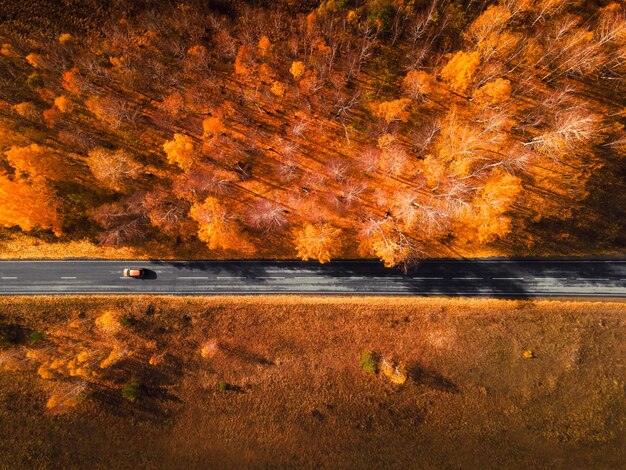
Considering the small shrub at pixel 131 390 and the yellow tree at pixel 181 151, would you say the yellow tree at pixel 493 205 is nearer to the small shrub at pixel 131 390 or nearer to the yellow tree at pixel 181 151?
the yellow tree at pixel 181 151

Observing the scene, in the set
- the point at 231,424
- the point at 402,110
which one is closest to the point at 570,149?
the point at 402,110

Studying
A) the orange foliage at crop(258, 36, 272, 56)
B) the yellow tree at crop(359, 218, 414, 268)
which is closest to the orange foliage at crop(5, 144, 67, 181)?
the orange foliage at crop(258, 36, 272, 56)

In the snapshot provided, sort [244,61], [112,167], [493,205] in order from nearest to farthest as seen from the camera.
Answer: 1. [493,205]
2. [112,167]
3. [244,61]

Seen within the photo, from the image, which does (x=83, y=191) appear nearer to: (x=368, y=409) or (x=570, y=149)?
(x=368, y=409)

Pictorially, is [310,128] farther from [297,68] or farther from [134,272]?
[134,272]

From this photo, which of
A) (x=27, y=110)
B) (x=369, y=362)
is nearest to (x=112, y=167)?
(x=27, y=110)

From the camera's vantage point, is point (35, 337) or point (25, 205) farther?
point (35, 337)

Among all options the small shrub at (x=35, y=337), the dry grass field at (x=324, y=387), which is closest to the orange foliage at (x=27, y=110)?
the dry grass field at (x=324, y=387)

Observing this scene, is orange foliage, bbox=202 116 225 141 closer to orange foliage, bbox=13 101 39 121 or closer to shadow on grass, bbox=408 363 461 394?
orange foliage, bbox=13 101 39 121
